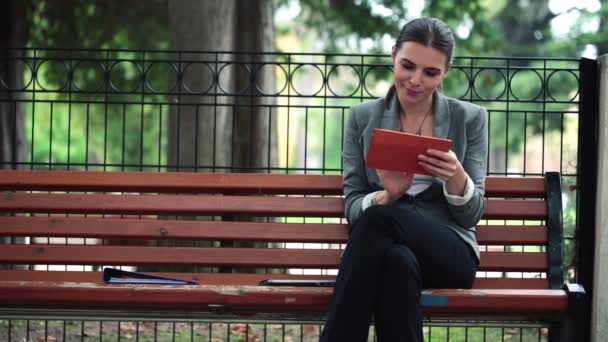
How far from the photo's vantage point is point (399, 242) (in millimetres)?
4266

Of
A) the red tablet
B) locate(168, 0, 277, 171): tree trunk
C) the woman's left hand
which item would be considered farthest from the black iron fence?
the red tablet

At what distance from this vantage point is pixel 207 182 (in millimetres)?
5230

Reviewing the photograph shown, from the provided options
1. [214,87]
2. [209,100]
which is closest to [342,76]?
[209,100]

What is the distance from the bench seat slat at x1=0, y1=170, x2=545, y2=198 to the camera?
518cm

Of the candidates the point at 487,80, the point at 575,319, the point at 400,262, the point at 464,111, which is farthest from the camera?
the point at 487,80

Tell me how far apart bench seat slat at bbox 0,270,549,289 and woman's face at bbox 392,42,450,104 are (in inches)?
39.4

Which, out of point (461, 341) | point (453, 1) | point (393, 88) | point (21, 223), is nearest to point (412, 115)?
point (393, 88)

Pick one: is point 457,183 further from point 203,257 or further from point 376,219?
point 203,257

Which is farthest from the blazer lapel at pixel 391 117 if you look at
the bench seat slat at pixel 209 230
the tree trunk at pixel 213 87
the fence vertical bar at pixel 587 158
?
the tree trunk at pixel 213 87

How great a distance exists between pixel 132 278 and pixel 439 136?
156 centimetres

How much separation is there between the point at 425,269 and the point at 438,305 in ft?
0.53

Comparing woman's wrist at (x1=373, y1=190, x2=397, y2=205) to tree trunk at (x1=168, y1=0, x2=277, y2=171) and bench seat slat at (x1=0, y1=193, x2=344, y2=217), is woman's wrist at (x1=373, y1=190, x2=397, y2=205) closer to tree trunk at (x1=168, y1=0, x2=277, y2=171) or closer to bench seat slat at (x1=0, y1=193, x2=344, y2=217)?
bench seat slat at (x1=0, y1=193, x2=344, y2=217)

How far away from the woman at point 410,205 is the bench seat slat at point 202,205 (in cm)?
44

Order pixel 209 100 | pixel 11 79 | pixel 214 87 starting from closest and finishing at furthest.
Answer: pixel 214 87 → pixel 209 100 → pixel 11 79
